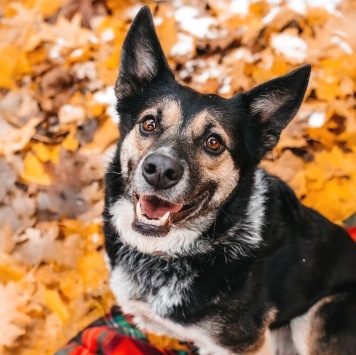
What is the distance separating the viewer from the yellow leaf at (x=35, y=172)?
395cm

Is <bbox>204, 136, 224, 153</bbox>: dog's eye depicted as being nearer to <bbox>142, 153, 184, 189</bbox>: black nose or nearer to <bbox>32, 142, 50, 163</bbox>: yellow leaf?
<bbox>142, 153, 184, 189</bbox>: black nose

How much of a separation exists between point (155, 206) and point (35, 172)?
1753mm

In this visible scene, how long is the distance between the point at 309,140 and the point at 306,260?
59.1 inches

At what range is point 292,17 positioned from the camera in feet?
14.9

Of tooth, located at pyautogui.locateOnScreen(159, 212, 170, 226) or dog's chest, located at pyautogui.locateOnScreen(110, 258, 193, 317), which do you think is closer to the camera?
tooth, located at pyautogui.locateOnScreen(159, 212, 170, 226)

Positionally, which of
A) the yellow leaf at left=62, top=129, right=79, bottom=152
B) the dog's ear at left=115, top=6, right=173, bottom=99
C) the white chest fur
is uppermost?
the dog's ear at left=115, top=6, right=173, bottom=99

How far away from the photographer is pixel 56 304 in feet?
11.1

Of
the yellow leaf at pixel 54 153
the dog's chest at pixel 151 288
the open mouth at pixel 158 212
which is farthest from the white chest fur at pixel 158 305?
the yellow leaf at pixel 54 153

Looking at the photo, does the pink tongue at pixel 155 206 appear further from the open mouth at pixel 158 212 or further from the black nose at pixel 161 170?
the black nose at pixel 161 170

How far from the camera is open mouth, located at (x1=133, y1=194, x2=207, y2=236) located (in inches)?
97.0

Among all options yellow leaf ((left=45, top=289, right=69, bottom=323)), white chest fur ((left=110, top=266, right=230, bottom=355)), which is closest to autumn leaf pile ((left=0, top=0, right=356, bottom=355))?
yellow leaf ((left=45, top=289, right=69, bottom=323))

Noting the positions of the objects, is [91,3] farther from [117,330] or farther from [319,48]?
[117,330]

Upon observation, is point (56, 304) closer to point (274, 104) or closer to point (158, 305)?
point (158, 305)

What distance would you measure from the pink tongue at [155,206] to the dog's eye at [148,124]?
355 millimetres
